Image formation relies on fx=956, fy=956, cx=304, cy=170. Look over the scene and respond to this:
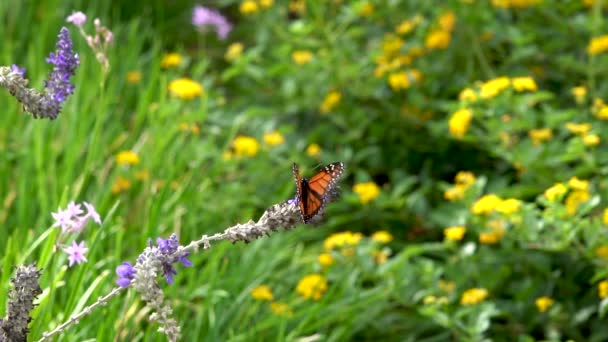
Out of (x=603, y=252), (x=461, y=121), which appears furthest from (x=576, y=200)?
(x=461, y=121)

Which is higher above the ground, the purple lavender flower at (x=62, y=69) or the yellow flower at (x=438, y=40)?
the yellow flower at (x=438, y=40)

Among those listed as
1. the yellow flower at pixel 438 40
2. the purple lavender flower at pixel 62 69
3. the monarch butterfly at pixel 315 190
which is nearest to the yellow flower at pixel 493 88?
the yellow flower at pixel 438 40

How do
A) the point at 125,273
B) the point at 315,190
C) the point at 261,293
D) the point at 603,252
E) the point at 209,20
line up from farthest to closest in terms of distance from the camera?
the point at 209,20
the point at 261,293
the point at 603,252
the point at 315,190
the point at 125,273

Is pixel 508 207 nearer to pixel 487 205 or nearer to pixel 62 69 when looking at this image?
pixel 487 205

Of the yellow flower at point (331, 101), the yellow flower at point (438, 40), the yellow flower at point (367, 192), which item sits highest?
the yellow flower at point (438, 40)

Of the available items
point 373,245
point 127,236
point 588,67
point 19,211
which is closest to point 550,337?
point 373,245

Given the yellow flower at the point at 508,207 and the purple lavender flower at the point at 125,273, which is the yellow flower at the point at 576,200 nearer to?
the yellow flower at the point at 508,207

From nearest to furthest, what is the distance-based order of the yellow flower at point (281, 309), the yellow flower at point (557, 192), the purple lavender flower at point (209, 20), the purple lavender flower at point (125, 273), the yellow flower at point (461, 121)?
the purple lavender flower at point (125, 273), the yellow flower at point (557, 192), the yellow flower at point (281, 309), the yellow flower at point (461, 121), the purple lavender flower at point (209, 20)
